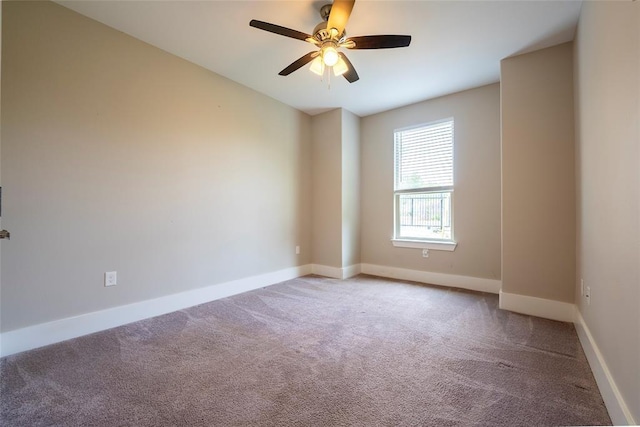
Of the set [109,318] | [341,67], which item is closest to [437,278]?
[341,67]

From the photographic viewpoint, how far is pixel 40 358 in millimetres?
1849

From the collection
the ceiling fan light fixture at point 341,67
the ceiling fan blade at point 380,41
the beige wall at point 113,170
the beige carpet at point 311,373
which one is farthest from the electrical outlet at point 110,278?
→ the ceiling fan blade at point 380,41

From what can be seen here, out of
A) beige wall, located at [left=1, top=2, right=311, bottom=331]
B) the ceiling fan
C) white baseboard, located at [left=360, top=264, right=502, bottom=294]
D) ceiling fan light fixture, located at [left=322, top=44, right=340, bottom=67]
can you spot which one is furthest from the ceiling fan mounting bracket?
white baseboard, located at [left=360, top=264, right=502, bottom=294]

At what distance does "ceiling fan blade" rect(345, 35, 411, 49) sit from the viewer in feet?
6.35

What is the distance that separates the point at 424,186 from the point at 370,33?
7.02 feet

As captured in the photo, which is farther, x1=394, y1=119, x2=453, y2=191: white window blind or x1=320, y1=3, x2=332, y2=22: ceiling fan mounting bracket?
x1=394, y1=119, x2=453, y2=191: white window blind

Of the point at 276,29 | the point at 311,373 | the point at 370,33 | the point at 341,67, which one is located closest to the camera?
the point at 311,373

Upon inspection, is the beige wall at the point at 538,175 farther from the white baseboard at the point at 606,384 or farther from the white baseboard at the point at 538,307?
the white baseboard at the point at 606,384

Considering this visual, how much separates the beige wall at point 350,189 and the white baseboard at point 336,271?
72 mm

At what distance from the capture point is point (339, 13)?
1837mm

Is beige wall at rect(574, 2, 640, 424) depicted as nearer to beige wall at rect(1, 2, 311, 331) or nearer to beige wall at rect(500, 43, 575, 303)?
beige wall at rect(500, 43, 575, 303)

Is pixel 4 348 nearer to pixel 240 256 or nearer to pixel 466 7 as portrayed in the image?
pixel 240 256

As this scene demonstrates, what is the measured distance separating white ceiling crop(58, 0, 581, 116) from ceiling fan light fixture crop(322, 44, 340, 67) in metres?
0.33

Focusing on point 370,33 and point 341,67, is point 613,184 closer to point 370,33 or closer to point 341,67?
point 341,67
